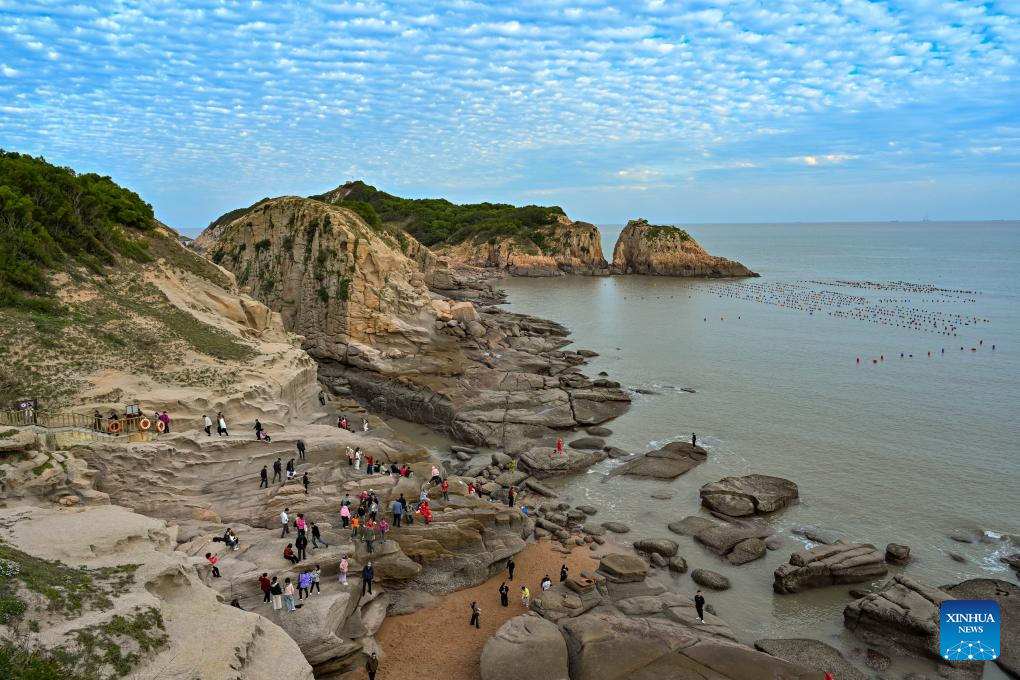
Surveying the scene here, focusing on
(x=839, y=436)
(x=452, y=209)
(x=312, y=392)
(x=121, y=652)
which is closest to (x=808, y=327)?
(x=839, y=436)

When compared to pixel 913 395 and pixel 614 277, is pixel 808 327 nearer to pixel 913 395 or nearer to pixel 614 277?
pixel 913 395

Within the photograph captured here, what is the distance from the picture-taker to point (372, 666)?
16750 mm

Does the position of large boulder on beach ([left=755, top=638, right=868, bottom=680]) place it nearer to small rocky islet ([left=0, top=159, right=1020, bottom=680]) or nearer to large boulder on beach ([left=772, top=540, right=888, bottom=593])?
small rocky islet ([left=0, top=159, right=1020, bottom=680])

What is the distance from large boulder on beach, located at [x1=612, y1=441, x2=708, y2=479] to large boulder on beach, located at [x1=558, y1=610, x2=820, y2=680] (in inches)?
553

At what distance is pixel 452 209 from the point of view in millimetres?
155625

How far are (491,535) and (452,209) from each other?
138197 mm

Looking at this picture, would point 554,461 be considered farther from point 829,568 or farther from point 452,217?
point 452,217

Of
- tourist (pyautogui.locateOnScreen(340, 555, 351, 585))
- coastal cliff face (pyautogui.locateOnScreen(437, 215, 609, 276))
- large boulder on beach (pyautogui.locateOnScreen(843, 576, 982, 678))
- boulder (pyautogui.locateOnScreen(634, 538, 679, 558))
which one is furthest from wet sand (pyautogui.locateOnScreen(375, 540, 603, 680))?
coastal cliff face (pyautogui.locateOnScreen(437, 215, 609, 276))

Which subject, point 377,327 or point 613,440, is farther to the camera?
point 377,327

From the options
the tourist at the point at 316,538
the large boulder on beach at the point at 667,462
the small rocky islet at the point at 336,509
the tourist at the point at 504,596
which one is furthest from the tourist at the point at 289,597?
the large boulder on beach at the point at 667,462

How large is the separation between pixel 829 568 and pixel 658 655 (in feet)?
31.0

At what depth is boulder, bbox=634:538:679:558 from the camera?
24531 millimetres

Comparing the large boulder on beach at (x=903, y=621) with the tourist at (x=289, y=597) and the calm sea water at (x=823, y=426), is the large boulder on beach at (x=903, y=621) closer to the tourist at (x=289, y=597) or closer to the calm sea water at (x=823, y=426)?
the calm sea water at (x=823, y=426)

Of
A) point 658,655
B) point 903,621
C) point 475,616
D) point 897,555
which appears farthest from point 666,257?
point 658,655
